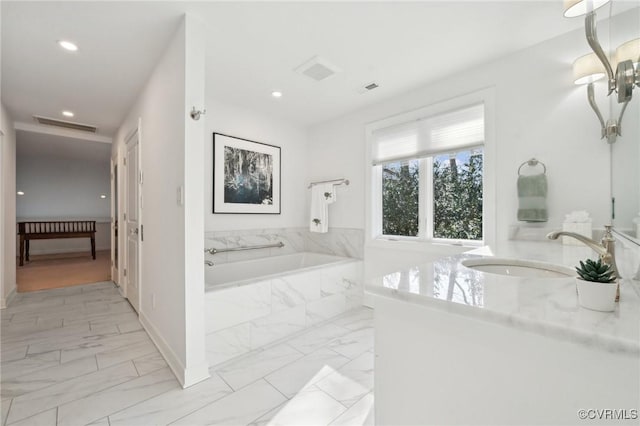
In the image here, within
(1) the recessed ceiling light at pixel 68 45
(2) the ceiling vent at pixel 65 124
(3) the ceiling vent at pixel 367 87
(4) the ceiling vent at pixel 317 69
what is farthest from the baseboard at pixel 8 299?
(3) the ceiling vent at pixel 367 87

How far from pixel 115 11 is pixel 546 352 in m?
2.58

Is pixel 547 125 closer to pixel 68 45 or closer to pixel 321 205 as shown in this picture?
pixel 321 205

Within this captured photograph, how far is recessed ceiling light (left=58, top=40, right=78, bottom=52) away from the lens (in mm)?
2006

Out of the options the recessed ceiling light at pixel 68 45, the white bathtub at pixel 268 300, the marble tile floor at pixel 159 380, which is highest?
the recessed ceiling light at pixel 68 45

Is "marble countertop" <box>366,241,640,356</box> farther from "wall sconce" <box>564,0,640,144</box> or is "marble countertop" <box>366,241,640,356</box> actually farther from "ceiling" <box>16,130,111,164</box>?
"ceiling" <box>16,130,111,164</box>

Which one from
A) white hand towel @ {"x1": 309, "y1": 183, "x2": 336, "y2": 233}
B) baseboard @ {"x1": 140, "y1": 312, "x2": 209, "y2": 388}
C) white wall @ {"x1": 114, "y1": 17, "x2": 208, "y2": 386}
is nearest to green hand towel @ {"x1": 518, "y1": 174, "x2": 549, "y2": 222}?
white hand towel @ {"x1": 309, "y1": 183, "x2": 336, "y2": 233}

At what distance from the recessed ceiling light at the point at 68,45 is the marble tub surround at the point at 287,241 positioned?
1856mm

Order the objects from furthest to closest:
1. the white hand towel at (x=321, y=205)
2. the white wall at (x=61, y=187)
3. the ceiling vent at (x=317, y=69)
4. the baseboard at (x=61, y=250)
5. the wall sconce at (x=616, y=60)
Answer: the baseboard at (x=61, y=250) → the white wall at (x=61, y=187) → the white hand towel at (x=321, y=205) → the ceiling vent at (x=317, y=69) → the wall sconce at (x=616, y=60)

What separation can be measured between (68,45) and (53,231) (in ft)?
22.6

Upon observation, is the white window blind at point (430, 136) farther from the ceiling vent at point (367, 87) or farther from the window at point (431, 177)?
the ceiling vent at point (367, 87)

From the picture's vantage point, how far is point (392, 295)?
0.77m

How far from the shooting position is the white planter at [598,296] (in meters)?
0.57

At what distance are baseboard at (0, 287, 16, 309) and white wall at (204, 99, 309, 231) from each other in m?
2.46

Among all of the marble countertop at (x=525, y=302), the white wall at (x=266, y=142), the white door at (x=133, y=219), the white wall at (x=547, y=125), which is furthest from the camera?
the white wall at (x=266, y=142)
